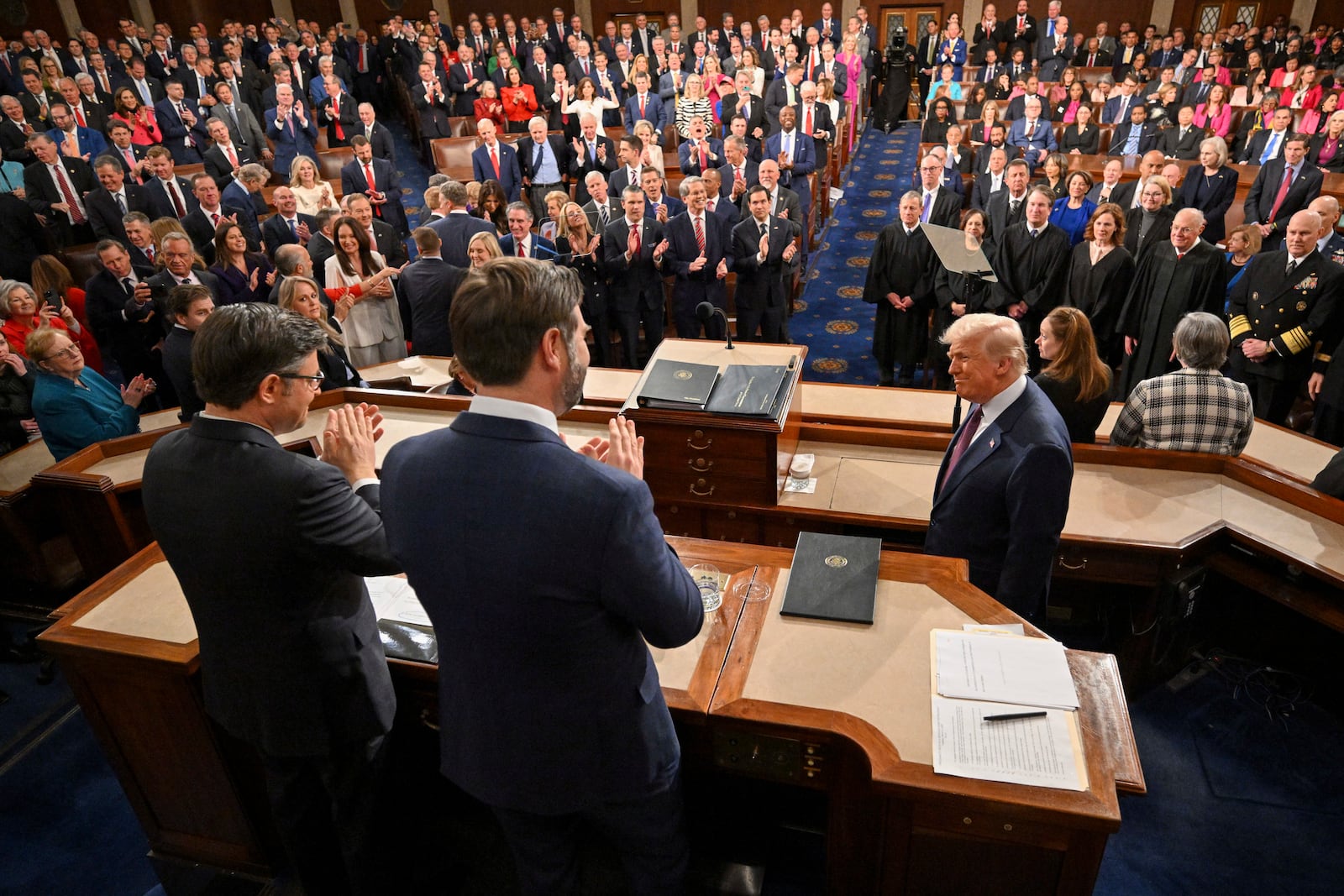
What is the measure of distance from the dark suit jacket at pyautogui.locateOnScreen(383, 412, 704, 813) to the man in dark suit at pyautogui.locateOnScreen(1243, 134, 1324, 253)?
23.2 ft

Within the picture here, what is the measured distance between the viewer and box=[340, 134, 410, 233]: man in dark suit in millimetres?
7578

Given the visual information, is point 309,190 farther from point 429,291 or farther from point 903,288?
point 903,288

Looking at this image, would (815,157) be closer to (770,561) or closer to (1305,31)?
(770,561)

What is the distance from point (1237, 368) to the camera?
481cm

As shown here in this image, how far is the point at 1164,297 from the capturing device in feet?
16.4

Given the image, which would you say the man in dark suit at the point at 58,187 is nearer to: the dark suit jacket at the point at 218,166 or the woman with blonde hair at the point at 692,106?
the dark suit jacket at the point at 218,166

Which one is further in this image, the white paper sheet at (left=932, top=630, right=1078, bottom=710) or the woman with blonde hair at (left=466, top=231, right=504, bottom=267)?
the woman with blonde hair at (left=466, top=231, right=504, bottom=267)

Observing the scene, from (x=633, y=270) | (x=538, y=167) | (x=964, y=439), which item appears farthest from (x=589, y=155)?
(x=964, y=439)

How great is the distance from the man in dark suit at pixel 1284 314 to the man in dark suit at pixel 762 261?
2686mm

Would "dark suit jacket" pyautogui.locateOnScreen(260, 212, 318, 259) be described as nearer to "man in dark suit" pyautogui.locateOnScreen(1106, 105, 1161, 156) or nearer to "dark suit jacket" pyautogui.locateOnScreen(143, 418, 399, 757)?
"dark suit jacket" pyautogui.locateOnScreen(143, 418, 399, 757)

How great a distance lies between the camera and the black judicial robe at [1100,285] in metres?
5.20

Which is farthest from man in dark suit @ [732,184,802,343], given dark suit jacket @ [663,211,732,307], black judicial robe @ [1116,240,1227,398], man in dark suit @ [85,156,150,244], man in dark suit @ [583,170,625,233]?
man in dark suit @ [85,156,150,244]

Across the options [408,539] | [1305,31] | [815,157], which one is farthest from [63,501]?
[1305,31]

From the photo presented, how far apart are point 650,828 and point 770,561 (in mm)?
863
